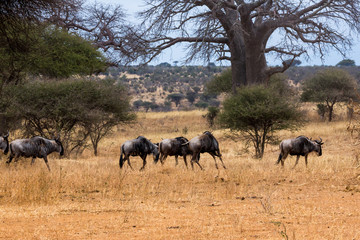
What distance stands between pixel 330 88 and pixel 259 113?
21.7m

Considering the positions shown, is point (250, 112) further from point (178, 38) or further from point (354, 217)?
point (354, 217)

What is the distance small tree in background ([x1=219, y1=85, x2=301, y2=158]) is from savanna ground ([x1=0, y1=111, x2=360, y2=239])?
18.6 feet

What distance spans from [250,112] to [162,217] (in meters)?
11.8

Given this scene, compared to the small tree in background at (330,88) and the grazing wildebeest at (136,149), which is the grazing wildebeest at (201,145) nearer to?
the grazing wildebeest at (136,149)

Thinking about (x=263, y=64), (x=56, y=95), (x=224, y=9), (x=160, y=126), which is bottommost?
(x=160, y=126)

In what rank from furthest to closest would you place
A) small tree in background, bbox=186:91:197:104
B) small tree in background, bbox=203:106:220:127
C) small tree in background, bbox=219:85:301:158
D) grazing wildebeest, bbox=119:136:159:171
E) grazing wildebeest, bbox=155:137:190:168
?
small tree in background, bbox=186:91:197:104
small tree in background, bbox=203:106:220:127
small tree in background, bbox=219:85:301:158
grazing wildebeest, bbox=155:137:190:168
grazing wildebeest, bbox=119:136:159:171

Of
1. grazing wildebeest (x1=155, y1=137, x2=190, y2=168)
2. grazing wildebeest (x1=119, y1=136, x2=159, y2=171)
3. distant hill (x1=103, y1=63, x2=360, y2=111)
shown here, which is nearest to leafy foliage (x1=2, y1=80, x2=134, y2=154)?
grazing wildebeest (x1=119, y1=136, x2=159, y2=171)

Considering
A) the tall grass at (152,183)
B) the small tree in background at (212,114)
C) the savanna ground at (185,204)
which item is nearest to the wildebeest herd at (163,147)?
the tall grass at (152,183)

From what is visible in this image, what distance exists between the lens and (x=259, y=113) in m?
17.5

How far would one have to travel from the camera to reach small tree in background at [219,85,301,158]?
17.6m

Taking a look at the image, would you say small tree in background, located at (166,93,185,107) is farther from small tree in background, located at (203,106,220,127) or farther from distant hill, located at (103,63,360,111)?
small tree in background, located at (203,106,220,127)

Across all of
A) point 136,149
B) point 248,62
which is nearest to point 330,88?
point 248,62

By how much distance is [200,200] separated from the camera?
25.6 feet

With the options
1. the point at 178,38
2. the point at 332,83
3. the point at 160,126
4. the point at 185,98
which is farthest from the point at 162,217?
the point at 185,98
